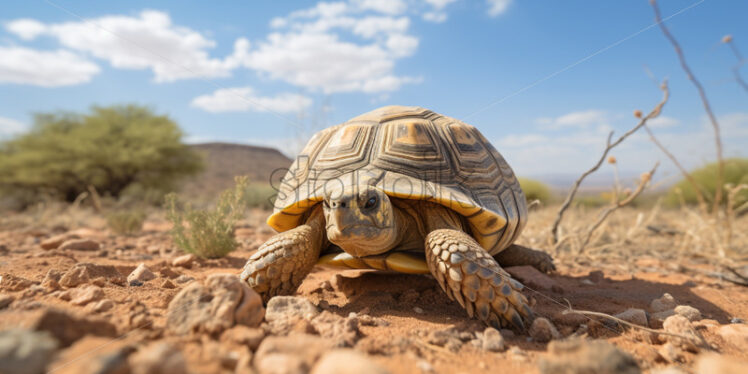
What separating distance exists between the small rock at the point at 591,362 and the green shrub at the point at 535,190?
1481 centimetres

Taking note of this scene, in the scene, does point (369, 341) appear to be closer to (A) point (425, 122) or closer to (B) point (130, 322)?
(B) point (130, 322)

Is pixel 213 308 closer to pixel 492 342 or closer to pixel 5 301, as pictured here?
pixel 5 301

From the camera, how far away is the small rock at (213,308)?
155 centimetres

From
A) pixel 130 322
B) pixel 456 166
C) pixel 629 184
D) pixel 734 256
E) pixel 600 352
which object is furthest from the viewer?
pixel 629 184

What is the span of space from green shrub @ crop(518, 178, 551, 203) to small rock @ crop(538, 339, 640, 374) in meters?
14.8

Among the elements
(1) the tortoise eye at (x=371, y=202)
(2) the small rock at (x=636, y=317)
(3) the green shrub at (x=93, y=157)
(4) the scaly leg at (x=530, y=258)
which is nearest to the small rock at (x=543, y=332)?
(2) the small rock at (x=636, y=317)

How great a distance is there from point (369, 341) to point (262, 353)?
1.82 ft

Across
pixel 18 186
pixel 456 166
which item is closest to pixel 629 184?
pixel 456 166

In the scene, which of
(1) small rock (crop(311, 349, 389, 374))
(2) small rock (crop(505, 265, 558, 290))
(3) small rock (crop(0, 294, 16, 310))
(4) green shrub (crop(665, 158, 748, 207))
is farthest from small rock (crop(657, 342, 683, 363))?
(4) green shrub (crop(665, 158, 748, 207))

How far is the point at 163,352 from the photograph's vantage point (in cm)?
108

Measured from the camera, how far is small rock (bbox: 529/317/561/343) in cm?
203

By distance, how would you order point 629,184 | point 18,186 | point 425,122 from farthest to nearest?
point 18,186 → point 629,184 → point 425,122

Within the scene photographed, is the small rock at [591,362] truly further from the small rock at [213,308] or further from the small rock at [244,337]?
the small rock at [213,308]

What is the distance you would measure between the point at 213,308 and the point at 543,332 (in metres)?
1.66
